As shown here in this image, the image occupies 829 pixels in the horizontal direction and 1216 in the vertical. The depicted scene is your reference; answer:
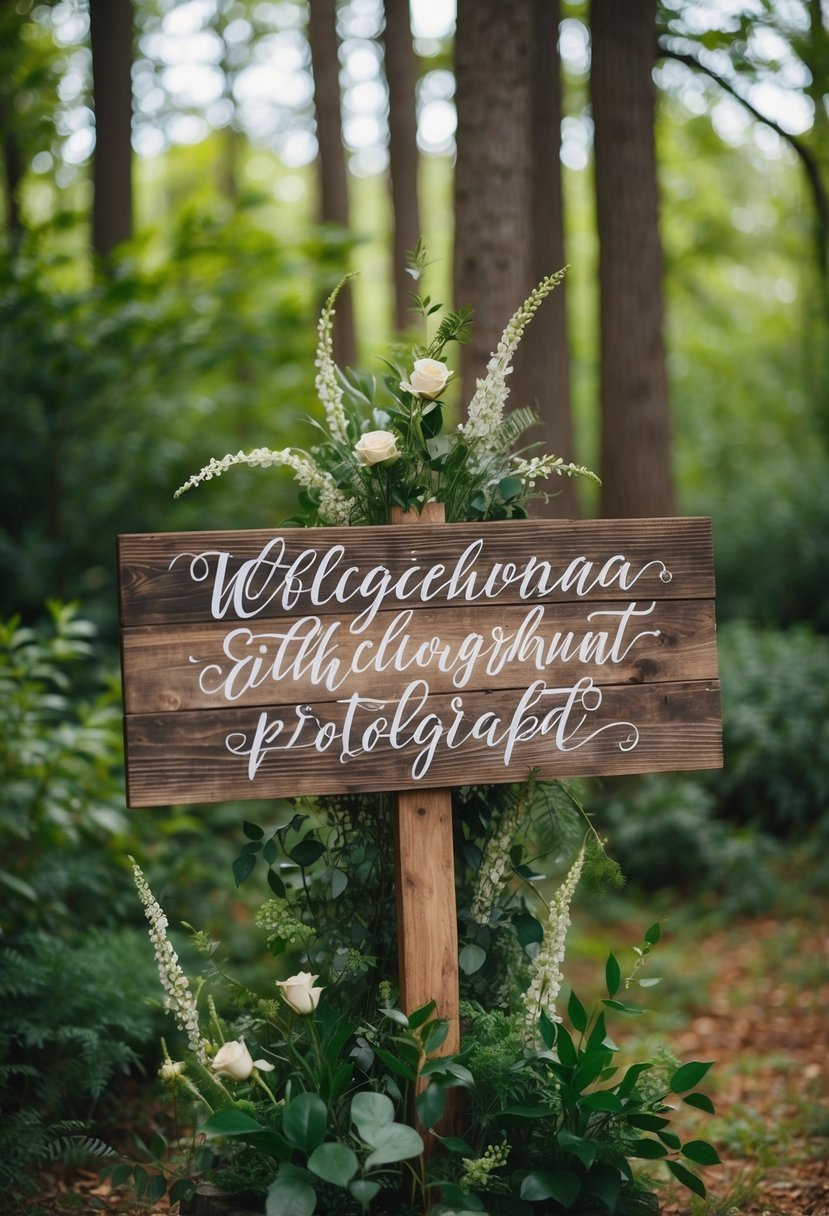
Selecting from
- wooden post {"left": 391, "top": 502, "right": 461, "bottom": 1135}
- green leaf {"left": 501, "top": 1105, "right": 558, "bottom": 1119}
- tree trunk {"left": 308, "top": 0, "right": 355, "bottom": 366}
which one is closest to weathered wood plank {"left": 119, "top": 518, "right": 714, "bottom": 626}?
wooden post {"left": 391, "top": 502, "right": 461, "bottom": 1135}

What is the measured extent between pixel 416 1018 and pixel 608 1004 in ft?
1.63

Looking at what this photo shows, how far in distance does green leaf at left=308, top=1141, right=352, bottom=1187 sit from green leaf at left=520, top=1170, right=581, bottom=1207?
401mm

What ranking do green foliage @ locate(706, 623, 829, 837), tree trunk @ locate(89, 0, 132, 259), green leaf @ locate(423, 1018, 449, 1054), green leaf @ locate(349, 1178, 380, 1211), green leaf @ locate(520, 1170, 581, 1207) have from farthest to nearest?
tree trunk @ locate(89, 0, 132, 259)
green foliage @ locate(706, 623, 829, 837)
green leaf @ locate(423, 1018, 449, 1054)
green leaf @ locate(520, 1170, 581, 1207)
green leaf @ locate(349, 1178, 380, 1211)

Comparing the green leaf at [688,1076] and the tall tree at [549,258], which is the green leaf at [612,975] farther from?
the tall tree at [549,258]

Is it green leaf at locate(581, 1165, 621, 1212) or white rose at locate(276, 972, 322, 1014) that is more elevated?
white rose at locate(276, 972, 322, 1014)

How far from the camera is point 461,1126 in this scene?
8.02 feet

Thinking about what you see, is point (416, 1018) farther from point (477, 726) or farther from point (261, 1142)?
Result: point (477, 726)

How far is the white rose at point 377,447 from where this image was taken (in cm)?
242

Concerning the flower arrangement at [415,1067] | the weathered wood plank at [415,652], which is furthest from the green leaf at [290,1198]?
the weathered wood plank at [415,652]

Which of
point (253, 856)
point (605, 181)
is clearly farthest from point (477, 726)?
point (605, 181)

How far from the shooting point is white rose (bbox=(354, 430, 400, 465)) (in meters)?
2.42

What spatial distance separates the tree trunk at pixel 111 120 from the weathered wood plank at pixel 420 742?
591 cm

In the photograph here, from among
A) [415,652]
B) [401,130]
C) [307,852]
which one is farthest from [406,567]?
[401,130]

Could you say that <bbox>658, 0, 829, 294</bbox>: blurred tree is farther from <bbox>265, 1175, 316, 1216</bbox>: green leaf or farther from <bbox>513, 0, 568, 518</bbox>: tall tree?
<bbox>265, 1175, 316, 1216</bbox>: green leaf
